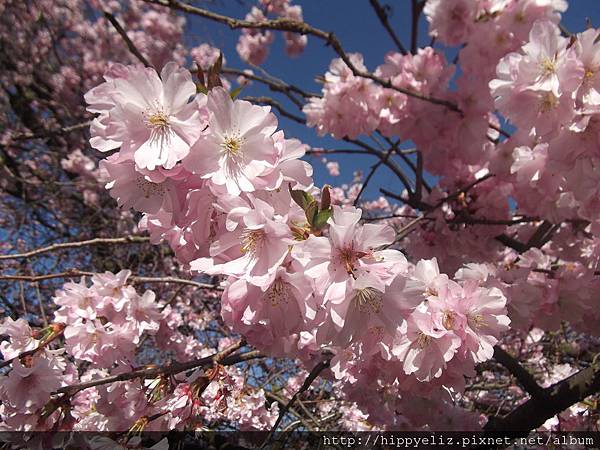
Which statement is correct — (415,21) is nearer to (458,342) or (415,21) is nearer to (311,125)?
(311,125)

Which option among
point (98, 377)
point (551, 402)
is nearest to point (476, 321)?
point (551, 402)

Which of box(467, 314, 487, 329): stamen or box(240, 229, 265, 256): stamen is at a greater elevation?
box(240, 229, 265, 256): stamen

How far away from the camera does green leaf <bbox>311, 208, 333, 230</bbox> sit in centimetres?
92

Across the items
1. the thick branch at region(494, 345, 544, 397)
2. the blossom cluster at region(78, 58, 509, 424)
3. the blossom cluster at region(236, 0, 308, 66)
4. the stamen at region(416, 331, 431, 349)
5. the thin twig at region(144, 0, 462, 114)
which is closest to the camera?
the blossom cluster at region(78, 58, 509, 424)

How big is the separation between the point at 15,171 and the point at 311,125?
5.04 meters

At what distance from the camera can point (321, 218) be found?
920mm

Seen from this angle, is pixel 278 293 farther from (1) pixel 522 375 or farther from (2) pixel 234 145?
(1) pixel 522 375

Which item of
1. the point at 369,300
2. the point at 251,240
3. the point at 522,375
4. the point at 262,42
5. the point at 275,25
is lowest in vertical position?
the point at 369,300

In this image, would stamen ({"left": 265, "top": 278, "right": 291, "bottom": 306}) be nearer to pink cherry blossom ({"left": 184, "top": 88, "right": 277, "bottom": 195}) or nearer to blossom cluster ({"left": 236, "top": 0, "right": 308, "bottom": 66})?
pink cherry blossom ({"left": 184, "top": 88, "right": 277, "bottom": 195})

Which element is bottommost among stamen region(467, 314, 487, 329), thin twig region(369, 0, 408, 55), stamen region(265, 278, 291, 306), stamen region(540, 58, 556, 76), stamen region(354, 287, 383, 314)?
stamen region(354, 287, 383, 314)

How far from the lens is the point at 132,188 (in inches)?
42.1


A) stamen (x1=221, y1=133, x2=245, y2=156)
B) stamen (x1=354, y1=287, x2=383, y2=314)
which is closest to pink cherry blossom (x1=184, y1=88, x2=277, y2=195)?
stamen (x1=221, y1=133, x2=245, y2=156)

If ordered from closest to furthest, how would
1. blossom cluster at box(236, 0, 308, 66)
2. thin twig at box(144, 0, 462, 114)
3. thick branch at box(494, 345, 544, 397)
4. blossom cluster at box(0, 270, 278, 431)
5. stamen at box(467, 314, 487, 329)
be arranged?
1. stamen at box(467, 314, 487, 329)
2. blossom cluster at box(0, 270, 278, 431)
3. thin twig at box(144, 0, 462, 114)
4. thick branch at box(494, 345, 544, 397)
5. blossom cluster at box(236, 0, 308, 66)

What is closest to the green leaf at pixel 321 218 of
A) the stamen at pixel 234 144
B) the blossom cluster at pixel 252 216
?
the blossom cluster at pixel 252 216
